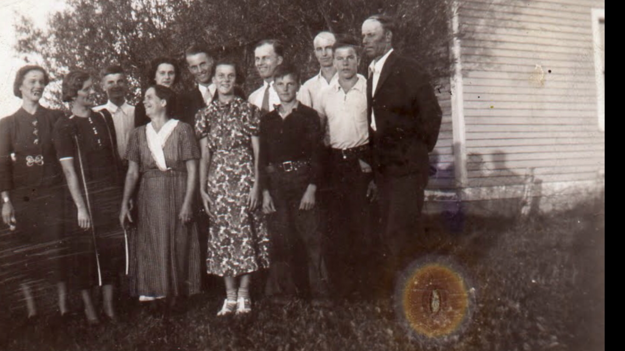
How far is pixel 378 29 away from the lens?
392cm

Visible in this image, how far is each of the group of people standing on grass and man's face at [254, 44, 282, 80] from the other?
0.01m

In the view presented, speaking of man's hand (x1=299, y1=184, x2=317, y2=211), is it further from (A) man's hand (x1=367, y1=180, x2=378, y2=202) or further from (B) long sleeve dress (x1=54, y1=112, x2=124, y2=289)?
(B) long sleeve dress (x1=54, y1=112, x2=124, y2=289)

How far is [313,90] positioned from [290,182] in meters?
0.76

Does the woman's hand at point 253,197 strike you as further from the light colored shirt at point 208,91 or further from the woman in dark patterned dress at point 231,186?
the light colored shirt at point 208,91

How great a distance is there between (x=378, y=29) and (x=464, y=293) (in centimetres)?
202

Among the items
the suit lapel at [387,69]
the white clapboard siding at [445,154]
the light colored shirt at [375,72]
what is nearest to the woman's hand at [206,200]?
the light colored shirt at [375,72]

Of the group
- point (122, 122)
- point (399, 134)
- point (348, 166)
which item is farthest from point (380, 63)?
point (122, 122)

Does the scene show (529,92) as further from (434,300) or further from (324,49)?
(434,300)

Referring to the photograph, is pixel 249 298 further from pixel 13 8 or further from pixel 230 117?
pixel 13 8

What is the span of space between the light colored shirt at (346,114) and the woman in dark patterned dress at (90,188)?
5.21 ft

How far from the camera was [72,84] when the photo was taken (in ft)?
12.3

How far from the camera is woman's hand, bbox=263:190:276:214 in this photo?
12.6 feet

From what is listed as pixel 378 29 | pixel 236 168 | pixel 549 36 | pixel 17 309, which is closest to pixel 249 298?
pixel 236 168

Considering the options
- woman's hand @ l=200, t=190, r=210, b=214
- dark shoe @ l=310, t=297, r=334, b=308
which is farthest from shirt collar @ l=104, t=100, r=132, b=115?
dark shoe @ l=310, t=297, r=334, b=308
